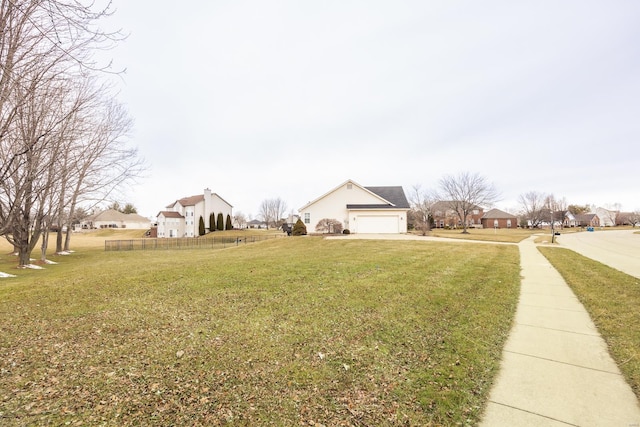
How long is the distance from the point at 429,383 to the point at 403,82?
1793cm

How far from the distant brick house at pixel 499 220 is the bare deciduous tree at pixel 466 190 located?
3238 cm

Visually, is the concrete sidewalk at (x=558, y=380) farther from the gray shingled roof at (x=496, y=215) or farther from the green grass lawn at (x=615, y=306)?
the gray shingled roof at (x=496, y=215)

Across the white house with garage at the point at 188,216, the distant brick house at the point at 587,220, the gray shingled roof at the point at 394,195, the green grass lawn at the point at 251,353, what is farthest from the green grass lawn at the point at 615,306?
the distant brick house at the point at 587,220

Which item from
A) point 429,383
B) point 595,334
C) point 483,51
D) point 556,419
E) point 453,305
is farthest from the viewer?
point 483,51

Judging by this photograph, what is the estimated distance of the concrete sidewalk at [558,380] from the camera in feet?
9.07

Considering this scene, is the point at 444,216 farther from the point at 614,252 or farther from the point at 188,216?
the point at 188,216

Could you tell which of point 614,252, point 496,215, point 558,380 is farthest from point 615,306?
point 496,215

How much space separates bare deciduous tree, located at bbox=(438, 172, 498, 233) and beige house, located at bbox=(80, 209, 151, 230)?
278 feet

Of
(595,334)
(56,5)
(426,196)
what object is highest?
(426,196)

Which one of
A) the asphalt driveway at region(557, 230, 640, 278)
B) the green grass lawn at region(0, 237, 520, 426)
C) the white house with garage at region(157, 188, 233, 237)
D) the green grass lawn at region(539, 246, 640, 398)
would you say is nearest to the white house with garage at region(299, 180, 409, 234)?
the asphalt driveway at region(557, 230, 640, 278)

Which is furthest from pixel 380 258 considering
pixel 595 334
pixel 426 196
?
pixel 426 196

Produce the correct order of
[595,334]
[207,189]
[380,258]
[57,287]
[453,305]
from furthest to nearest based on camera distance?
[207,189] < [380,258] < [57,287] < [453,305] < [595,334]

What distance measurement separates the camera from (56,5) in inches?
133

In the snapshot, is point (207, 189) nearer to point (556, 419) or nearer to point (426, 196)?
point (426, 196)
